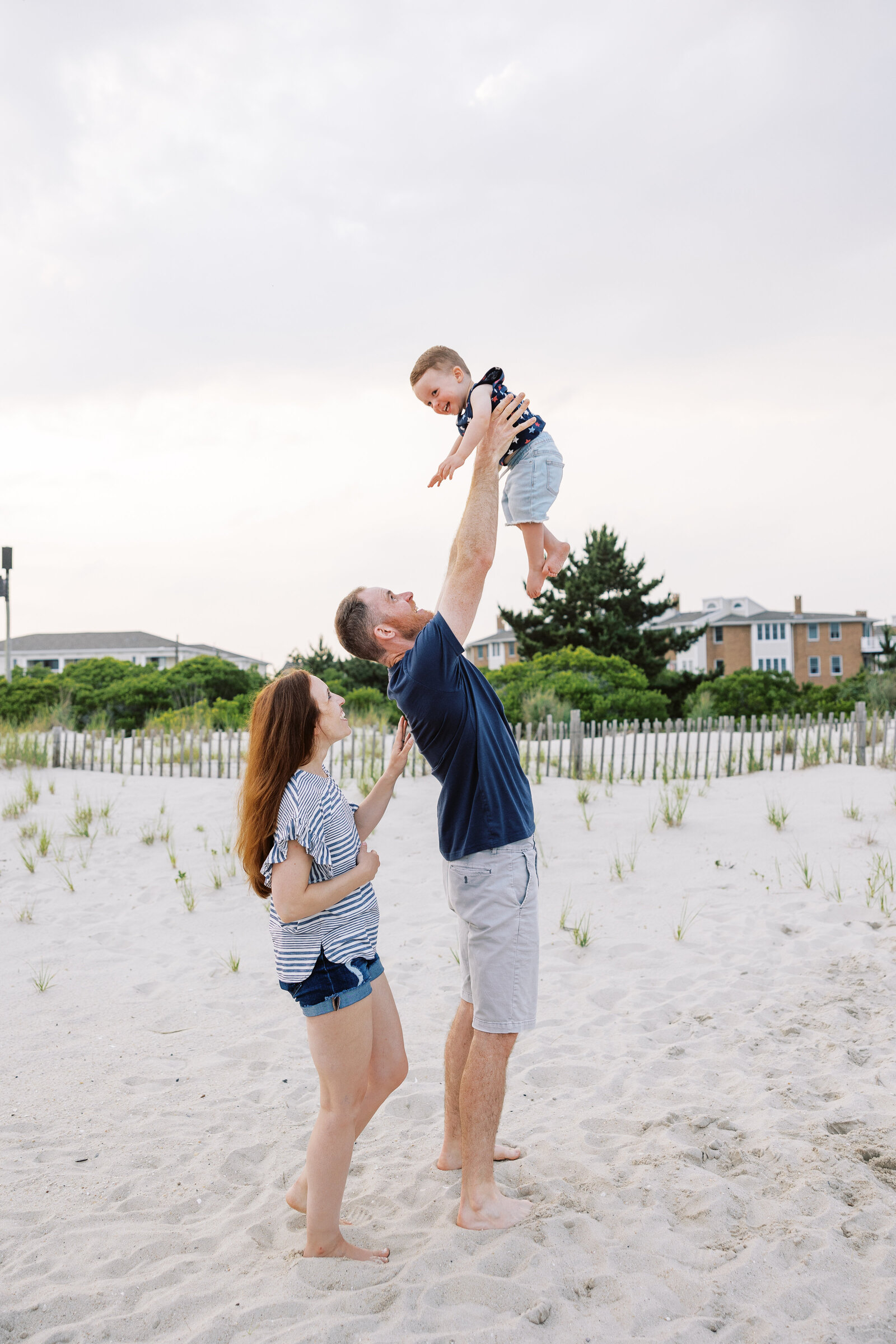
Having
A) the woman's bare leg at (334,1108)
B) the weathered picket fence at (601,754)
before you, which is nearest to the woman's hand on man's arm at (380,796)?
the woman's bare leg at (334,1108)

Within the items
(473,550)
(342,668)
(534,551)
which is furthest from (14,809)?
(342,668)

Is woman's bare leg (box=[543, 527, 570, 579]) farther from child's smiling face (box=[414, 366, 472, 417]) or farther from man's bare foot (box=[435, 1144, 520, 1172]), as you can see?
man's bare foot (box=[435, 1144, 520, 1172])

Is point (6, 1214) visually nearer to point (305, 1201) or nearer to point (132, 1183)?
point (132, 1183)

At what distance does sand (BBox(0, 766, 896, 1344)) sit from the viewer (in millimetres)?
2688

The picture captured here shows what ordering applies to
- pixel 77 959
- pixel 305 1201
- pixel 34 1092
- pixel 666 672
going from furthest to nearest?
pixel 666 672
pixel 77 959
pixel 34 1092
pixel 305 1201

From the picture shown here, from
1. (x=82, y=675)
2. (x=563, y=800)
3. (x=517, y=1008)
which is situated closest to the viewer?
(x=517, y=1008)

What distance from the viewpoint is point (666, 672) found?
99.0 ft

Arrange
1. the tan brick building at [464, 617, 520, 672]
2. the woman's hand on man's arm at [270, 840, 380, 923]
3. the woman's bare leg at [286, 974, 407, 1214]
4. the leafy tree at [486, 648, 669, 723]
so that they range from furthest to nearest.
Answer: the tan brick building at [464, 617, 520, 672] < the leafy tree at [486, 648, 669, 723] < the woman's bare leg at [286, 974, 407, 1214] < the woman's hand on man's arm at [270, 840, 380, 923]

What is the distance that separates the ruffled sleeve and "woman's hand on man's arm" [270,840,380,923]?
2 cm

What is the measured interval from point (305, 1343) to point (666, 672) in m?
28.8

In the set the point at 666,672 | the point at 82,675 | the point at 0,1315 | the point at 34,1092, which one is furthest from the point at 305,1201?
the point at 666,672

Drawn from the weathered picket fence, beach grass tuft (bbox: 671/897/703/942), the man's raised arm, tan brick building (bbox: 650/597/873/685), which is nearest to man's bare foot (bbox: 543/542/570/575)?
the man's raised arm

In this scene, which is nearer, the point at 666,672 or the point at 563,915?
the point at 563,915

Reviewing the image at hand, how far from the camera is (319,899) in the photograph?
2604 mm
